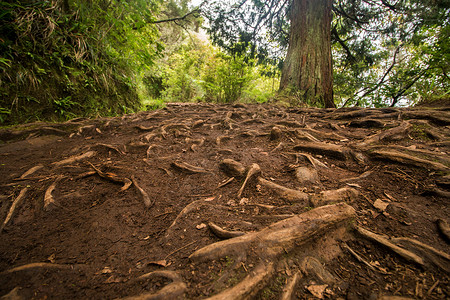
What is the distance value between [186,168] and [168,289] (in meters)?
1.58

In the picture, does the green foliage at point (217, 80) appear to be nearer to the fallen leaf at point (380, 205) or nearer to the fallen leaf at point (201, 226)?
the fallen leaf at point (380, 205)

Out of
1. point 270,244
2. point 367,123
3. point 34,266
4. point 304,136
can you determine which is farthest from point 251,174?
→ point 367,123

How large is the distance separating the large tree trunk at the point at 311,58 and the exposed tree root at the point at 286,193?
5219 mm

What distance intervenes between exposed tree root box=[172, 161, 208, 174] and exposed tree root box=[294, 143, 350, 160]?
62.3 inches

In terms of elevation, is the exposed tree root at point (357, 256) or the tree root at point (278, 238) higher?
the tree root at point (278, 238)

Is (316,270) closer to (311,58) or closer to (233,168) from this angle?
(233,168)

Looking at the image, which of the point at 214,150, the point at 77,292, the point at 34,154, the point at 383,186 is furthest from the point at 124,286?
the point at 34,154

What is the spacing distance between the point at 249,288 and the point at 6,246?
188 centimetres

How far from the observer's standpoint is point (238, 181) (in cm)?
221

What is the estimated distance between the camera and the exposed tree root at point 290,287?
102 cm

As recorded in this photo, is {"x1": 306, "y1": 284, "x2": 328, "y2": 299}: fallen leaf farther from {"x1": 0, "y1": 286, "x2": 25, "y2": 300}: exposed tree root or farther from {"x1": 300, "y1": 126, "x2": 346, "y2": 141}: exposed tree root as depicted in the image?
{"x1": 300, "y1": 126, "x2": 346, "y2": 141}: exposed tree root

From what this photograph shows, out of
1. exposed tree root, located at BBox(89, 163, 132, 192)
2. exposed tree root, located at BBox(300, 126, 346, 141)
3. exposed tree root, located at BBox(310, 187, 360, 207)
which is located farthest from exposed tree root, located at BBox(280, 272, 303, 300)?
exposed tree root, located at BBox(300, 126, 346, 141)

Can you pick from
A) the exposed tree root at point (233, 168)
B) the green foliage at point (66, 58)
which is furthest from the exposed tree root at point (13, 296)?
the green foliage at point (66, 58)

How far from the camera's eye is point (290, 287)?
3.47 feet
